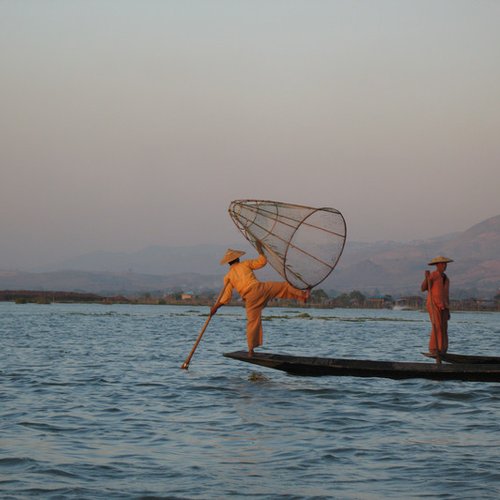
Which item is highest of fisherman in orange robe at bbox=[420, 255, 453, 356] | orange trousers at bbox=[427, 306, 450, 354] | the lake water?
fisherman in orange robe at bbox=[420, 255, 453, 356]

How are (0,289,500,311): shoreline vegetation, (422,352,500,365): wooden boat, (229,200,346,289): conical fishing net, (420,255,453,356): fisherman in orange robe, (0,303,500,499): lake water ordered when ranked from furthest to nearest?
(0,289,500,311): shoreline vegetation
(422,352,500,365): wooden boat
(420,255,453,356): fisherman in orange robe
(229,200,346,289): conical fishing net
(0,303,500,499): lake water

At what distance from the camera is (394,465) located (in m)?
8.62

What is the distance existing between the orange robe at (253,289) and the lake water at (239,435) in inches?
37.1

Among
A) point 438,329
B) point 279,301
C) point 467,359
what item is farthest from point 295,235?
point 279,301

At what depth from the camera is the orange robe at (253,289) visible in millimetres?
14898

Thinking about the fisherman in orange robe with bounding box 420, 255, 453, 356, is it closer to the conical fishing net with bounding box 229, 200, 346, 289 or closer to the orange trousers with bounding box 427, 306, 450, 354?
the orange trousers with bounding box 427, 306, 450, 354

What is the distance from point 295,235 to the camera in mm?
14438

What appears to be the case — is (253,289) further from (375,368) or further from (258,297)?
(375,368)

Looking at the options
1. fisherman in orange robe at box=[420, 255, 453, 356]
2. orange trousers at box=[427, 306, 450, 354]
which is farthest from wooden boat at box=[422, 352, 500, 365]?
fisherman in orange robe at box=[420, 255, 453, 356]

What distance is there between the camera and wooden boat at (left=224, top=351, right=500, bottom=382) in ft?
46.4

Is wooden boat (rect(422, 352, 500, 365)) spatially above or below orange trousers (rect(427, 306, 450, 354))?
below

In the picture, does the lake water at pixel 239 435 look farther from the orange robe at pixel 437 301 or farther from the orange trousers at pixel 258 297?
the orange robe at pixel 437 301

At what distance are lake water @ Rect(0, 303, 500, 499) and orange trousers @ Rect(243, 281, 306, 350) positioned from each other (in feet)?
2.72

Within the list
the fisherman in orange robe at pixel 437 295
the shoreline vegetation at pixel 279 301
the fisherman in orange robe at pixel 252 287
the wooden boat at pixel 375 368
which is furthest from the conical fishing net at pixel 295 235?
the shoreline vegetation at pixel 279 301
